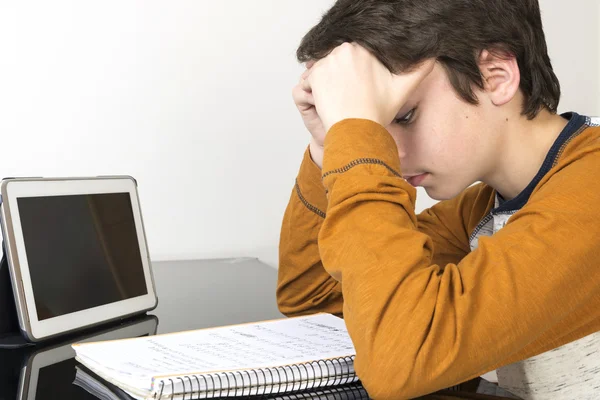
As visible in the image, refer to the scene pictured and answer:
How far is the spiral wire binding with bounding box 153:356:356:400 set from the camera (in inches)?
23.2

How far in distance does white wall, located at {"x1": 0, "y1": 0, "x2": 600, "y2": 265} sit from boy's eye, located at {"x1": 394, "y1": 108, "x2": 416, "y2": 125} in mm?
889

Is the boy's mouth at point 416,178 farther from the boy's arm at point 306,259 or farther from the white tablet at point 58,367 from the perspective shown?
the white tablet at point 58,367

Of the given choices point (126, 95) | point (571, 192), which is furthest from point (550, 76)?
point (126, 95)

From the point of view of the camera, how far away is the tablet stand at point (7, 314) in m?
0.88

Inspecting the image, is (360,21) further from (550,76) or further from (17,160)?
(17,160)

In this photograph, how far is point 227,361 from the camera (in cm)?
66

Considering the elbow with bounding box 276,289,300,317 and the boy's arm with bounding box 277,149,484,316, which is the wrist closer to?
the boy's arm with bounding box 277,149,484,316

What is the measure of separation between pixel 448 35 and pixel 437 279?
0.35m

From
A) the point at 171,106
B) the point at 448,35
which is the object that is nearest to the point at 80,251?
the point at 448,35

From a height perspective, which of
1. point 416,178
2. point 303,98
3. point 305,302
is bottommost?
point 305,302

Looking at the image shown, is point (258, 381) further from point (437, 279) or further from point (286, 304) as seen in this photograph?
point (286, 304)

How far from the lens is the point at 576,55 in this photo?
2.07 metres

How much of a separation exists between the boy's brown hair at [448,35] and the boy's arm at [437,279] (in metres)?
0.17

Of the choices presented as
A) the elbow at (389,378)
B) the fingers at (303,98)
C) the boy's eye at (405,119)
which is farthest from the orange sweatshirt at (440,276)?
the fingers at (303,98)
